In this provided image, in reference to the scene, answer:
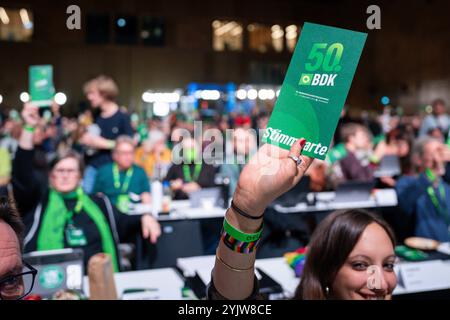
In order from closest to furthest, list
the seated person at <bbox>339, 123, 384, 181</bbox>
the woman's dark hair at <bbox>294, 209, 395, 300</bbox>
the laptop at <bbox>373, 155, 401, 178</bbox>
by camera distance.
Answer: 1. the woman's dark hair at <bbox>294, 209, 395, 300</bbox>
2. the seated person at <bbox>339, 123, 384, 181</bbox>
3. the laptop at <bbox>373, 155, 401, 178</bbox>

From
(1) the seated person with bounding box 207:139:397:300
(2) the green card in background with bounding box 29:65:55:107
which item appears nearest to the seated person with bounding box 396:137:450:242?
(1) the seated person with bounding box 207:139:397:300

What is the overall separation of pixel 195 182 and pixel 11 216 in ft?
9.98

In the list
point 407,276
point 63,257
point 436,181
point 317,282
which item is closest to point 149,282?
A: point 63,257

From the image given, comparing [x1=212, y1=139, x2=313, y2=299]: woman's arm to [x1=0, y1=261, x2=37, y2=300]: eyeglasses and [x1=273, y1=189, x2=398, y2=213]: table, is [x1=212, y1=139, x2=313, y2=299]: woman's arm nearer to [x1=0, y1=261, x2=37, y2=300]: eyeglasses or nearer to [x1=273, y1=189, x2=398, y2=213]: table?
[x1=0, y1=261, x2=37, y2=300]: eyeglasses

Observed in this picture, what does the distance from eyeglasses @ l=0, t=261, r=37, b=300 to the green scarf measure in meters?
1.16

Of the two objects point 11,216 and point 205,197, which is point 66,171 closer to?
point 205,197

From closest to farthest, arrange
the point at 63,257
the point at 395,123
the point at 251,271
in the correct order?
the point at 251,271 → the point at 63,257 → the point at 395,123

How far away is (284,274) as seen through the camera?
1983mm

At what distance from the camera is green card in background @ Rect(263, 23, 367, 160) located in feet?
1.96

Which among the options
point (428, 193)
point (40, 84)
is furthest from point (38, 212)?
point (428, 193)

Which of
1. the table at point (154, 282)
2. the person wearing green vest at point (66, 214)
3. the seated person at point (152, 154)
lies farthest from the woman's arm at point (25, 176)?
the seated person at point (152, 154)

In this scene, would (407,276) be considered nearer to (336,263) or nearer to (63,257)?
(336,263)
